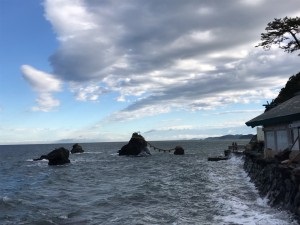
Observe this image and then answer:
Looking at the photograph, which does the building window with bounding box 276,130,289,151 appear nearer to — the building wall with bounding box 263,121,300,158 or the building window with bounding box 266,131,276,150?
the building wall with bounding box 263,121,300,158

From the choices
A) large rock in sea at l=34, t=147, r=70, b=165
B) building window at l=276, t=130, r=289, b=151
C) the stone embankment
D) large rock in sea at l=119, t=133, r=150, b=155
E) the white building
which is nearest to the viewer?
the stone embankment

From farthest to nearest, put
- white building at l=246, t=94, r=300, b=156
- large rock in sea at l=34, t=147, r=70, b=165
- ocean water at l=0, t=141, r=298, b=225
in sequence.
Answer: large rock in sea at l=34, t=147, r=70, b=165, white building at l=246, t=94, r=300, b=156, ocean water at l=0, t=141, r=298, b=225

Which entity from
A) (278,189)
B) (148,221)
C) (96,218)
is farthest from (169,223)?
(278,189)

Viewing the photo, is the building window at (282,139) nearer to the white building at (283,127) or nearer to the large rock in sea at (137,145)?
the white building at (283,127)

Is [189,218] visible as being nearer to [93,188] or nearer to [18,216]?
[18,216]

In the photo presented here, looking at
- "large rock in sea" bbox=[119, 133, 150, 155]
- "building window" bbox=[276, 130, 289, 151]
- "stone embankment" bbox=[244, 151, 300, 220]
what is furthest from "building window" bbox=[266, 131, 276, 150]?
"large rock in sea" bbox=[119, 133, 150, 155]

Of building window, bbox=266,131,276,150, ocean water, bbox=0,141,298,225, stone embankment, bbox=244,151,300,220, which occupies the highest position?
building window, bbox=266,131,276,150

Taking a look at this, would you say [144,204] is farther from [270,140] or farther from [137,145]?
[137,145]

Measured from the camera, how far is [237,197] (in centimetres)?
2902

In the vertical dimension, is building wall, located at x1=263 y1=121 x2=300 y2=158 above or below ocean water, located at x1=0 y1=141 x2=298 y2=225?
above

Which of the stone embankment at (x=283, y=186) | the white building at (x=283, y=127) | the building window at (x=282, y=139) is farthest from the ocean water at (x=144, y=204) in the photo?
the white building at (x=283, y=127)

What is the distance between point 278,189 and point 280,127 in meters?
9.39

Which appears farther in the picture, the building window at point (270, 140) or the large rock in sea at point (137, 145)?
the large rock in sea at point (137, 145)

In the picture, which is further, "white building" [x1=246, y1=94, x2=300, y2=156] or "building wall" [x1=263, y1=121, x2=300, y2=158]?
"building wall" [x1=263, y1=121, x2=300, y2=158]
